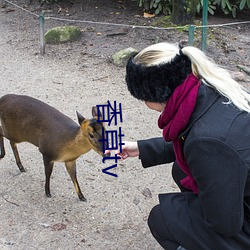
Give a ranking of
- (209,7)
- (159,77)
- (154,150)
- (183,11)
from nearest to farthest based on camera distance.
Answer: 1. (159,77)
2. (154,150)
3. (183,11)
4. (209,7)

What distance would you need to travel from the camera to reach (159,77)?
6.60 feet

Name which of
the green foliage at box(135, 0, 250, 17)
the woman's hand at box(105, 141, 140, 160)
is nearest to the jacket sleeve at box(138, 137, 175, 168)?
the woman's hand at box(105, 141, 140, 160)

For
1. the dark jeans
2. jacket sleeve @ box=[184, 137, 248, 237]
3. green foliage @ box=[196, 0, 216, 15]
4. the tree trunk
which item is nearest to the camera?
jacket sleeve @ box=[184, 137, 248, 237]

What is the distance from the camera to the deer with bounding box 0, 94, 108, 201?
9.95ft

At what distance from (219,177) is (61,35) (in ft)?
16.2

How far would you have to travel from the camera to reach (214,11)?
7.78m

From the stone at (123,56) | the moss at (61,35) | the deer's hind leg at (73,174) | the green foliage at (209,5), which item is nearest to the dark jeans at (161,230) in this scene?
the deer's hind leg at (73,174)

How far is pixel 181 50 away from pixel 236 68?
3.85 meters

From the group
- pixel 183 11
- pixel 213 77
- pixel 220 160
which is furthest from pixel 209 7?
pixel 220 160

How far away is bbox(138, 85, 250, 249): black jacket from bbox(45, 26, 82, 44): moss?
470 cm

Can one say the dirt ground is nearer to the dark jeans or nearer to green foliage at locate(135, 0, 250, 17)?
green foliage at locate(135, 0, 250, 17)

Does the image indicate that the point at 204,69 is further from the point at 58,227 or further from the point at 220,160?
the point at 58,227

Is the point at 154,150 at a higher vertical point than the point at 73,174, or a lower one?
higher

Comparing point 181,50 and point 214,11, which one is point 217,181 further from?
point 214,11
